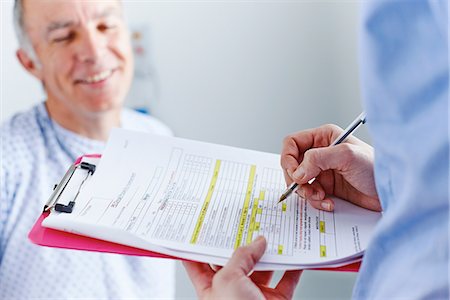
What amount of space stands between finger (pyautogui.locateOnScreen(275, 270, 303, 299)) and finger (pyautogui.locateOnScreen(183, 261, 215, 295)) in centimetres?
11

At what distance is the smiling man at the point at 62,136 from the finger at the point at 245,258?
66 cm

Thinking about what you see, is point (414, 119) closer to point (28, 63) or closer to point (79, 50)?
point (79, 50)

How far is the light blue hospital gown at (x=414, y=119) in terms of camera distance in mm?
395

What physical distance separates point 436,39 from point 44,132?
1.11 meters

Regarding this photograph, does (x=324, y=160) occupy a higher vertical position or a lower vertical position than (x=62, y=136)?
lower

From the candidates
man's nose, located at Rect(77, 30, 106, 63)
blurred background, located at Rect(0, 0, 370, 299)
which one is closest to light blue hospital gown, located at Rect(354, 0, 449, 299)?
man's nose, located at Rect(77, 30, 106, 63)

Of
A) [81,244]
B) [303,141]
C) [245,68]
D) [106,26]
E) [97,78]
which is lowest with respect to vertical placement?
[81,244]

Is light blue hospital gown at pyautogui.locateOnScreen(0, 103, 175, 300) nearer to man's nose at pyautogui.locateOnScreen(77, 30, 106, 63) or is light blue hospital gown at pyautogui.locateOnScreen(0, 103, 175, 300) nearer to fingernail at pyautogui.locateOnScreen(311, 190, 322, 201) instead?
man's nose at pyautogui.locateOnScreen(77, 30, 106, 63)

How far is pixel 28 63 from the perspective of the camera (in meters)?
1.38

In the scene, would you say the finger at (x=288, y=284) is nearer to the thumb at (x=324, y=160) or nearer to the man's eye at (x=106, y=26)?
the thumb at (x=324, y=160)

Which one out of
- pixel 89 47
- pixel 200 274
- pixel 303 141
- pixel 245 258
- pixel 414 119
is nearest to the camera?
pixel 414 119

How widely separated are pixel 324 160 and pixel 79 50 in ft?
2.61

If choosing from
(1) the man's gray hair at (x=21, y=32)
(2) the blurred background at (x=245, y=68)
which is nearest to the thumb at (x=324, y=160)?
(1) the man's gray hair at (x=21, y=32)

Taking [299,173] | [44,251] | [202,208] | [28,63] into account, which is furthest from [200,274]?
[28,63]
